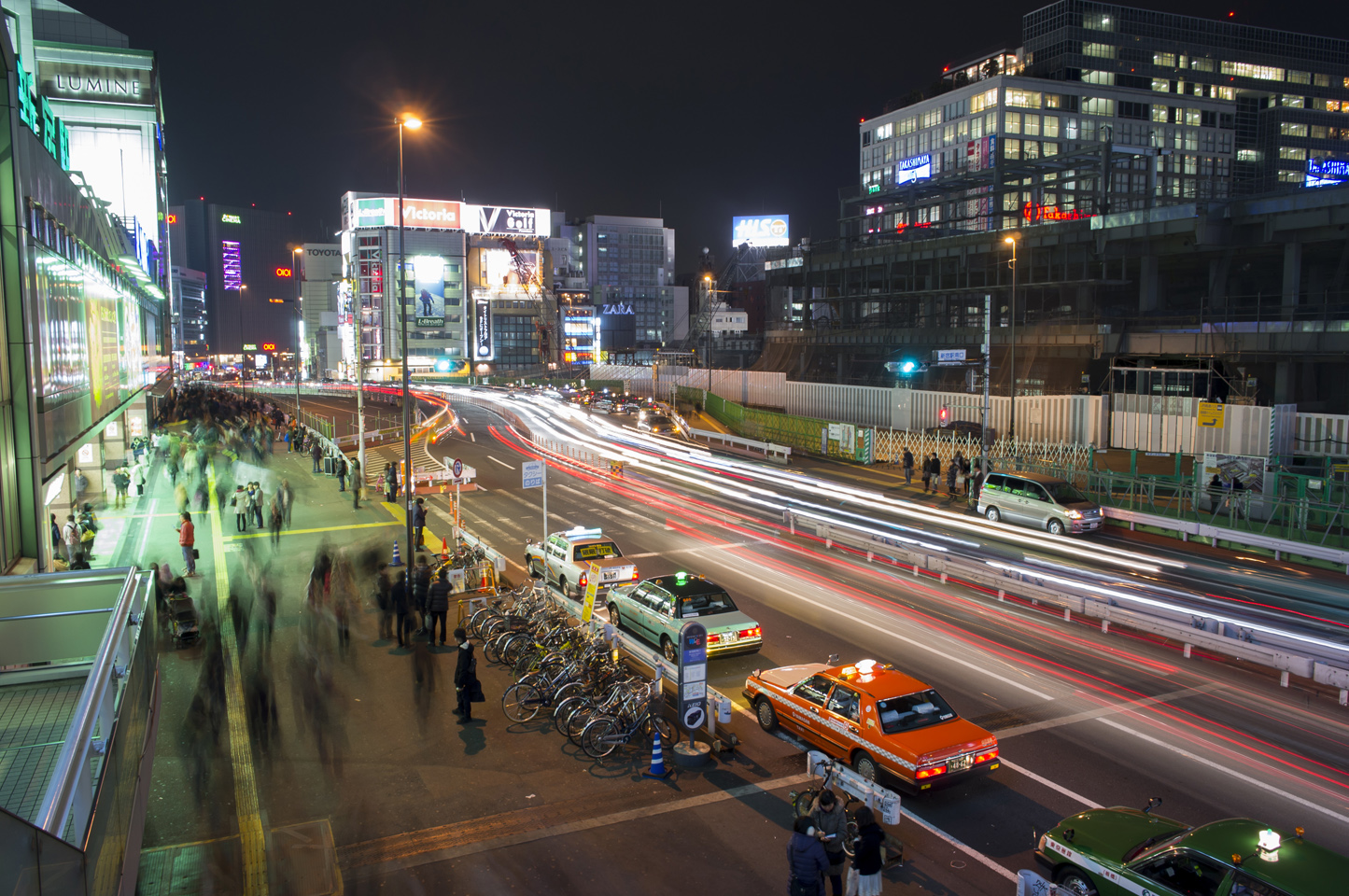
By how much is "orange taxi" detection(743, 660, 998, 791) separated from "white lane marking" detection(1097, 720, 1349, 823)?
116 inches

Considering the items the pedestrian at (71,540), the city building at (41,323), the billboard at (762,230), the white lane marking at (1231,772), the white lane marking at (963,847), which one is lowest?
the white lane marking at (963,847)

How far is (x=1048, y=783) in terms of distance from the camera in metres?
10.8

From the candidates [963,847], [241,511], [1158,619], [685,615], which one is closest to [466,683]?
[685,615]

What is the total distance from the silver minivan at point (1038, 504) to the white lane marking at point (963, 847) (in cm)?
1825

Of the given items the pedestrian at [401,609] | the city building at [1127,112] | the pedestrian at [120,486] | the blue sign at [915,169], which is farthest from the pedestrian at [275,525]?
the blue sign at [915,169]

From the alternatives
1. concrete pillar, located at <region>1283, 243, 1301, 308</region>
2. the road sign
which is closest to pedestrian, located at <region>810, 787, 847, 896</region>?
the road sign

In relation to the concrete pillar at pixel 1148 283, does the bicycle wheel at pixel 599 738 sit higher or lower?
lower

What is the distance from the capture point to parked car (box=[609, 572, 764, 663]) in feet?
50.3

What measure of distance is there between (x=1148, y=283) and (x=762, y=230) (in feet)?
247

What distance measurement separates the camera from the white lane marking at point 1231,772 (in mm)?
10192

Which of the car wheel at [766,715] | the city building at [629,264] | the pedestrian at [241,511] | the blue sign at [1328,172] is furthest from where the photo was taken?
the city building at [629,264]

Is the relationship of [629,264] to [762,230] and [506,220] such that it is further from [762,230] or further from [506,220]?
[762,230]

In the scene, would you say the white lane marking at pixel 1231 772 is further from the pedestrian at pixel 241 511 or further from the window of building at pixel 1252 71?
the window of building at pixel 1252 71

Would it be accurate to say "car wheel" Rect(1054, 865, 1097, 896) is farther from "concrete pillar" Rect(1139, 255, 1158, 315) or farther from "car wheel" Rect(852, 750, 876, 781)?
"concrete pillar" Rect(1139, 255, 1158, 315)
